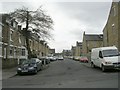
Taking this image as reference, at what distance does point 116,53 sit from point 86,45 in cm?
6914

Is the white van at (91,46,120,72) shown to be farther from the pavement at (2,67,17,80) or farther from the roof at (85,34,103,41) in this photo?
the roof at (85,34,103,41)

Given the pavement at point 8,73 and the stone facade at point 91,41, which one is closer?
the pavement at point 8,73

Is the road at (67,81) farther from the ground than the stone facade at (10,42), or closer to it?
closer to it

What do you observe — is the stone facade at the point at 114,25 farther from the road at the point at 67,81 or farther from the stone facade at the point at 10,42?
the road at the point at 67,81

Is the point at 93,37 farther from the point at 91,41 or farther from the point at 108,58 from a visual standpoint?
the point at 108,58

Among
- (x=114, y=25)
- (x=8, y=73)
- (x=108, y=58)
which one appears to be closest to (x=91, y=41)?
(x=114, y=25)

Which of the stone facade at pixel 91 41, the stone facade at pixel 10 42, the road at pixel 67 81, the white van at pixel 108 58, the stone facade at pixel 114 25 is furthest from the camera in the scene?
the stone facade at pixel 91 41

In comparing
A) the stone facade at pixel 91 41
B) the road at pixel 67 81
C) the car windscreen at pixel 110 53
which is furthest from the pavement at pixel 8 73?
the stone facade at pixel 91 41

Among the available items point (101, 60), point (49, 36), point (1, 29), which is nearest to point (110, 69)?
point (101, 60)

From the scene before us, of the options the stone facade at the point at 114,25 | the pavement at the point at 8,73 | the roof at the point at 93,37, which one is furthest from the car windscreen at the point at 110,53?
the roof at the point at 93,37

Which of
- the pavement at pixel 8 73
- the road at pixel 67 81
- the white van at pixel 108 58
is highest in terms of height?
the white van at pixel 108 58

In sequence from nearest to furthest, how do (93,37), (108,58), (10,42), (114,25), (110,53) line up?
(108,58) → (110,53) → (10,42) → (114,25) → (93,37)

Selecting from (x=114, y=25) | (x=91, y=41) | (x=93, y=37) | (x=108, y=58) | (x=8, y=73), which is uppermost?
(x=93, y=37)

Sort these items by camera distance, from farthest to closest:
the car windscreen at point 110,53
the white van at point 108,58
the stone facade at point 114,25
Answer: the stone facade at point 114,25 < the car windscreen at point 110,53 < the white van at point 108,58
